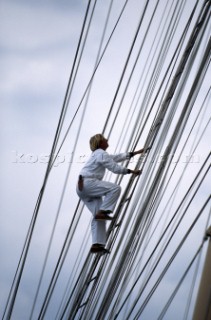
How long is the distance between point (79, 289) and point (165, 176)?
1.85 meters

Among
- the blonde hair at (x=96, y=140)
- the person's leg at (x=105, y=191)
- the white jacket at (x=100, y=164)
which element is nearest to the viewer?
the person's leg at (x=105, y=191)

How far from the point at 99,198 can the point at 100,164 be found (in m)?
0.36

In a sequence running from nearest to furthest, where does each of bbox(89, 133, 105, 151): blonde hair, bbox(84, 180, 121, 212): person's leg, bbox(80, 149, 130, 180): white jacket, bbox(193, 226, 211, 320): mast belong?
bbox(193, 226, 211, 320): mast < bbox(84, 180, 121, 212): person's leg < bbox(80, 149, 130, 180): white jacket < bbox(89, 133, 105, 151): blonde hair

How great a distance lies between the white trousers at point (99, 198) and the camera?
682cm

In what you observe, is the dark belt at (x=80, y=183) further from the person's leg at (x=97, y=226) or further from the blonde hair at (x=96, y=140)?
the blonde hair at (x=96, y=140)

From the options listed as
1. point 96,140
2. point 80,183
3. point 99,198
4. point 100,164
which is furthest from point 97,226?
point 96,140

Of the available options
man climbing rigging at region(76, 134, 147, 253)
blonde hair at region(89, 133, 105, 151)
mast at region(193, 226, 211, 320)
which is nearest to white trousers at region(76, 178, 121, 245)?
man climbing rigging at region(76, 134, 147, 253)

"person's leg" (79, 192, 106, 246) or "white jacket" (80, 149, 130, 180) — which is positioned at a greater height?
"white jacket" (80, 149, 130, 180)

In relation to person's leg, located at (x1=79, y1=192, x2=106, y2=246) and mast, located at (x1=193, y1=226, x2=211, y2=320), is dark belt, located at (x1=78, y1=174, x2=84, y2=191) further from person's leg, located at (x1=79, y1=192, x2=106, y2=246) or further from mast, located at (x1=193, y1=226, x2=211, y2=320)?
mast, located at (x1=193, y1=226, x2=211, y2=320)

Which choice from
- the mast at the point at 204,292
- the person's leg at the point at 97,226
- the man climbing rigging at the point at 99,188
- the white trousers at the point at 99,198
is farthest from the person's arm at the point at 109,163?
the mast at the point at 204,292

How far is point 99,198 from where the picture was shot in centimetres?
707

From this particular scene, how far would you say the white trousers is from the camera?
268 inches

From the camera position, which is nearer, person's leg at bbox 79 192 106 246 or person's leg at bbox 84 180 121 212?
person's leg at bbox 84 180 121 212

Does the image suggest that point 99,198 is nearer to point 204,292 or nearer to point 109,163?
point 109,163
